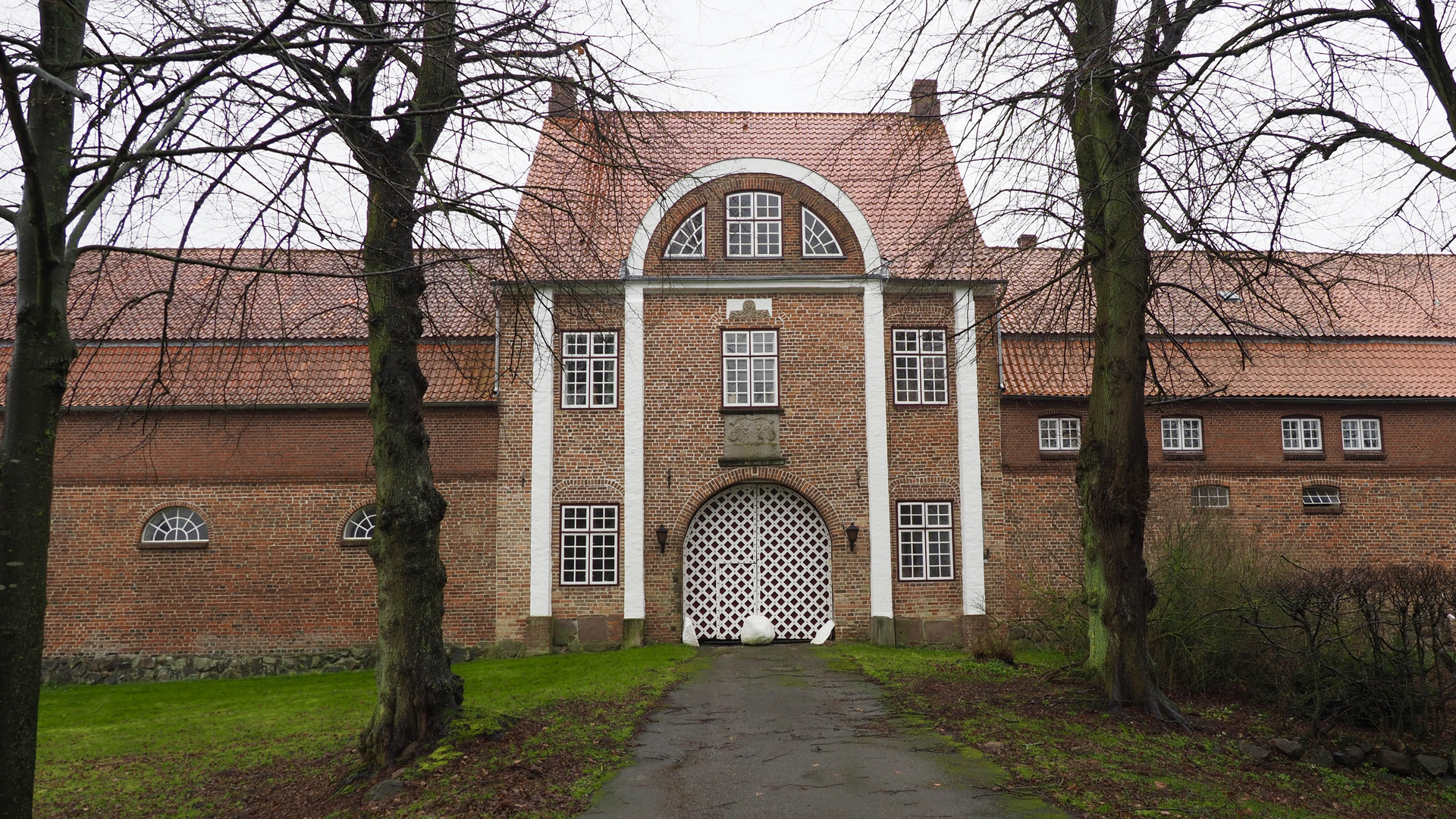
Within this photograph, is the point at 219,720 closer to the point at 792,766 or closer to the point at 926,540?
the point at 792,766

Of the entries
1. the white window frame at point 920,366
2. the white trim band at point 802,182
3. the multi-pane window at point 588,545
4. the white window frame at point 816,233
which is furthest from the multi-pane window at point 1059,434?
the multi-pane window at point 588,545

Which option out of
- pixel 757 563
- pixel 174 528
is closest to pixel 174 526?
pixel 174 528

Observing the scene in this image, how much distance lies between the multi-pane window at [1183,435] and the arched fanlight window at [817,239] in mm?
6851

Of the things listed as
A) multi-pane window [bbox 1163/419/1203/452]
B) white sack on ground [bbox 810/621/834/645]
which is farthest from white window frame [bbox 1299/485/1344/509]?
white sack on ground [bbox 810/621/834/645]

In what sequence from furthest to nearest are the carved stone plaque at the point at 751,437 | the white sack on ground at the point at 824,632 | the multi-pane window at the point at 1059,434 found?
the multi-pane window at the point at 1059,434, the carved stone plaque at the point at 751,437, the white sack on ground at the point at 824,632

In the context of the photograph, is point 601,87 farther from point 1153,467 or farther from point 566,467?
point 1153,467

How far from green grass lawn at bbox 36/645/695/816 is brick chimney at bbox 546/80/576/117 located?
492cm

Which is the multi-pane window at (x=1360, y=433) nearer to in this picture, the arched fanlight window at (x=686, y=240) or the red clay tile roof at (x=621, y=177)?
the red clay tile roof at (x=621, y=177)

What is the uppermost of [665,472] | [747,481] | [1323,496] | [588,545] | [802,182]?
[802,182]

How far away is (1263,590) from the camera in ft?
35.4

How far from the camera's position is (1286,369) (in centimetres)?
1936

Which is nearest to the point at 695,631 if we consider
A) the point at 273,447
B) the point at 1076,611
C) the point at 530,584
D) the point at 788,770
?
the point at 530,584

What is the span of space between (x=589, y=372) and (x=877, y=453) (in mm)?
5120

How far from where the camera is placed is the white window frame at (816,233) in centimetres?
1784
